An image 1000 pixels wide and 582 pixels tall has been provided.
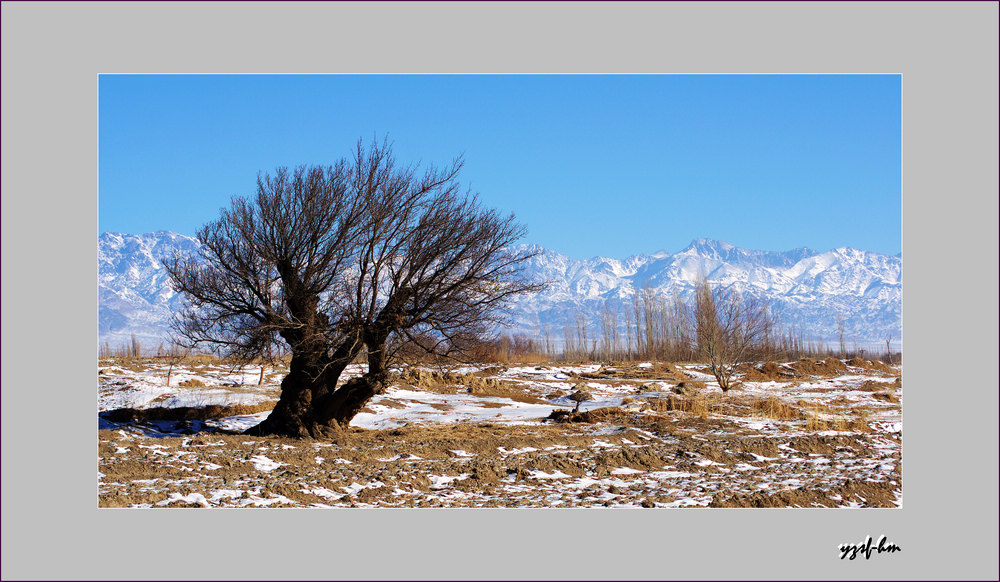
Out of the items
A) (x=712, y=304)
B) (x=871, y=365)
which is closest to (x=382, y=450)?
(x=712, y=304)

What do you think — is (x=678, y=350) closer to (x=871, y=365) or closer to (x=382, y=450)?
(x=871, y=365)

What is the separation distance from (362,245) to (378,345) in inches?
77.2

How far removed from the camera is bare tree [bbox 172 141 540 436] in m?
14.9

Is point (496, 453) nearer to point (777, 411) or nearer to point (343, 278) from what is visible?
point (343, 278)

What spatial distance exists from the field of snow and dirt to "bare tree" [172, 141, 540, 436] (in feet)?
5.69

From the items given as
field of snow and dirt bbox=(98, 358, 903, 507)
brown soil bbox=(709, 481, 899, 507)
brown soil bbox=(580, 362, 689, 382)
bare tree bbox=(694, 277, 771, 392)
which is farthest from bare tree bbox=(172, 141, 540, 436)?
brown soil bbox=(580, 362, 689, 382)

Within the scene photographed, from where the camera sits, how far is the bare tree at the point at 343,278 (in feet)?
48.9

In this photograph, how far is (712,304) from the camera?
3147 centimetres

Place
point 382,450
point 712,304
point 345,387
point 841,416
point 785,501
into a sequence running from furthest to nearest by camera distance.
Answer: point 712,304 → point 841,416 → point 345,387 → point 382,450 → point 785,501

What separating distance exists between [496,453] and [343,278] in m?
4.42

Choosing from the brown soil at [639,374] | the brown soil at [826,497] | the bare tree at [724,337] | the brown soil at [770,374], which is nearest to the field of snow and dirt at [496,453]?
the brown soil at [826,497]

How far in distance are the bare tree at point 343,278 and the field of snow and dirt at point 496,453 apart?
1735mm

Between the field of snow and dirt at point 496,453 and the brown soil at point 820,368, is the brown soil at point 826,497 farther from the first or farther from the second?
the brown soil at point 820,368
